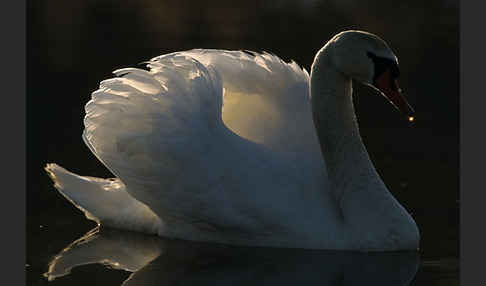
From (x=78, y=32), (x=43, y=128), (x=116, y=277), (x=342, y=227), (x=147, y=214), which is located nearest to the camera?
(x=116, y=277)

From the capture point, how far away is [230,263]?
25.9 ft

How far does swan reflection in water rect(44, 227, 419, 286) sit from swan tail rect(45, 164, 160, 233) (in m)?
0.26

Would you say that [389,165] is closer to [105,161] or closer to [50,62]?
[105,161]

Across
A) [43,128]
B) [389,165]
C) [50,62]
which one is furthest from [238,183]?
[50,62]

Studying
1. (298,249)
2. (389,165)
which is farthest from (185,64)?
(389,165)

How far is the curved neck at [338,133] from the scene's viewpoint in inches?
321

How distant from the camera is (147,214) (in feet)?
28.7

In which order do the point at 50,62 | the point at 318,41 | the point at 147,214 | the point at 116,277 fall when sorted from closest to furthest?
the point at 116,277 < the point at 147,214 < the point at 50,62 < the point at 318,41

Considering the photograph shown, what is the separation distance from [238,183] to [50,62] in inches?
303

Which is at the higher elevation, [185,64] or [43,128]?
[185,64]

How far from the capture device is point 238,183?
26.3 feet

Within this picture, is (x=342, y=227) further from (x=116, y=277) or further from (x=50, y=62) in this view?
(x=50, y=62)

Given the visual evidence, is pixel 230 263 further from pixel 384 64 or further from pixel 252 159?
pixel 384 64

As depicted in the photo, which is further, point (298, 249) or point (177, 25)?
point (177, 25)
